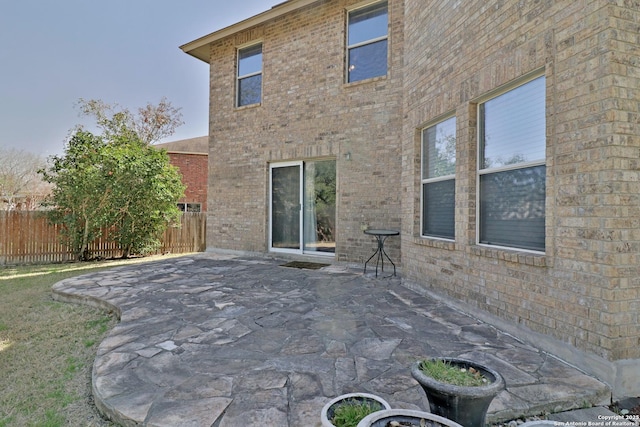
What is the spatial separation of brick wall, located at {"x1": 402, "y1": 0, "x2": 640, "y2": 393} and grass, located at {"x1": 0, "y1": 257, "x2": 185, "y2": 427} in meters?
3.39

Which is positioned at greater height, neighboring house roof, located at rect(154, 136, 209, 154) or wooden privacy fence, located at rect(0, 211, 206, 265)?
neighboring house roof, located at rect(154, 136, 209, 154)

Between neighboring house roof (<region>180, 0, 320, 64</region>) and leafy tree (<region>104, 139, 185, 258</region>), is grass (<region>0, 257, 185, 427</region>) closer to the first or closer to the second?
leafy tree (<region>104, 139, 185, 258</region>)

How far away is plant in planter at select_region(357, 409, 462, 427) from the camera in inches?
59.7

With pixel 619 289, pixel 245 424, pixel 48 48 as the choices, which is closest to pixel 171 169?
pixel 48 48

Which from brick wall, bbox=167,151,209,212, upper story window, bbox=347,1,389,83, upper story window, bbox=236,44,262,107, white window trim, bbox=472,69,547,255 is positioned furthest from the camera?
brick wall, bbox=167,151,209,212

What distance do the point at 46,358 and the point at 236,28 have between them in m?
8.52

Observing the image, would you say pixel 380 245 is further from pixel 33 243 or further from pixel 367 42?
pixel 33 243

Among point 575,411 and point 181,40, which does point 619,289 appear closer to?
point 575,411

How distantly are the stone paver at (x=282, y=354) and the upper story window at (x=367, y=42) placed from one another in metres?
4.70

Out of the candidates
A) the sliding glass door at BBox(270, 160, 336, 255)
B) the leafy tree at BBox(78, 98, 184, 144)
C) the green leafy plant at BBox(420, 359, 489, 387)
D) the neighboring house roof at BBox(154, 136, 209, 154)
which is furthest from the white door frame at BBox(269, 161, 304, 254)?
the neighboring house roof at BBox(154, 136, 209, 154)

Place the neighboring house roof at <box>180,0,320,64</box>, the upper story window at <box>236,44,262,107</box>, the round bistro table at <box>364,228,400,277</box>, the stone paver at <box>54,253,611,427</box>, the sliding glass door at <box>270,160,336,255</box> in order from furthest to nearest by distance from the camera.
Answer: the upper story window at <box>236,44,262,107</box>, the neighboring house roof at <box>180,0,320,64</box>, the sliding glass door at <box>270,160,336,255</box>, the round bistro table at <box>364,228,400,277</box>, the stone paver at <box>54,253,611,427</box>

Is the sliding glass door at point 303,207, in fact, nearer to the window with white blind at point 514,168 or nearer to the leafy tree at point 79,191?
the window with white blind at point 514,168

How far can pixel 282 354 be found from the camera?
297 centimetres

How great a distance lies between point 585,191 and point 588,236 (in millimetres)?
337
